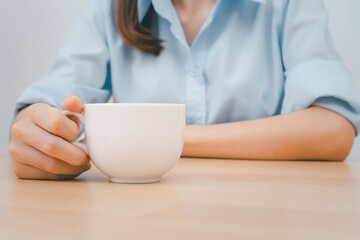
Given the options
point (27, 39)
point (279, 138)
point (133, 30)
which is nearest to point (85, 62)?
point (133, 30)

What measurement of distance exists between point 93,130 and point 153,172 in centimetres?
9

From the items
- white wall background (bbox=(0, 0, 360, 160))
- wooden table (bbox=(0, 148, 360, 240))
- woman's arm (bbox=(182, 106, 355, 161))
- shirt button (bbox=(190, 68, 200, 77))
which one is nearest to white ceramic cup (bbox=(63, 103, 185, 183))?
wooden table (bbox=(0, 148, 360, 240))

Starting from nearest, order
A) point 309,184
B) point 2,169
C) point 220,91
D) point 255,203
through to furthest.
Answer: point 255,203 → point 309,184 → point 2,169 → point 220,91

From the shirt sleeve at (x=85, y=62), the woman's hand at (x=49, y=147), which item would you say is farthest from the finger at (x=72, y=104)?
the shirt sleeve at (x=85, y=62)

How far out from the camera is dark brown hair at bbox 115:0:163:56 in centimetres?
114

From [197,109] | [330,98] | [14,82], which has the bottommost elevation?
[14,82]

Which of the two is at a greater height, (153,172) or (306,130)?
(153,172)

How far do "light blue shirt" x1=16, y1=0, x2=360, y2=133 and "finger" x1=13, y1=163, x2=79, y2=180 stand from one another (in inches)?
21.5

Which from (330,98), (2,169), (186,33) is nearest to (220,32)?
(186,33)

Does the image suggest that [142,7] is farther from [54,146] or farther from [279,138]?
[54,146]

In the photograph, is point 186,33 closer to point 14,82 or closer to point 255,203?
point 255,203

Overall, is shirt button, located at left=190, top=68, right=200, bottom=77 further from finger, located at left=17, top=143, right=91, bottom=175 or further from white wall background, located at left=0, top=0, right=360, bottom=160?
white wall background, located at left=0, top=0, right=360, bottom=160

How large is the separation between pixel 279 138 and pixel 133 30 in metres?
0.52

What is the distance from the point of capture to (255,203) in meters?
0.38
